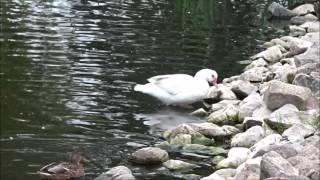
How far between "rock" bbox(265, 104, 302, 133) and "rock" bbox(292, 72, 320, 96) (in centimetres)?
75

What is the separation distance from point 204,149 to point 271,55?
5651 millimetres

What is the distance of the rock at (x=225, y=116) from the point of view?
879 centimetres

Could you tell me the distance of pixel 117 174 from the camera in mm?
6488

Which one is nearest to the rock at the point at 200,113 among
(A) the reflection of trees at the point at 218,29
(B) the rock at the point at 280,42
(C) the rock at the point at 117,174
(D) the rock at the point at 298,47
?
(A) the reflection of trees at the point at 218,29

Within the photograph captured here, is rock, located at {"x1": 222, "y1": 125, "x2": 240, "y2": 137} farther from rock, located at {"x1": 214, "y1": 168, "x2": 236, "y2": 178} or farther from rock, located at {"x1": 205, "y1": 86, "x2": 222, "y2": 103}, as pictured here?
rock, located at {"x1": 205, "y1": 86, "x2": 222, "y2": 103}

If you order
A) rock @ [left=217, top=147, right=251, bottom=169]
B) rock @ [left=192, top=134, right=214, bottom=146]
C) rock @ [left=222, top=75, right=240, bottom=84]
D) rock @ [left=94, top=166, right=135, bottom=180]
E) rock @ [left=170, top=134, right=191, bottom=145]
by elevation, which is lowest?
rock @ [left=222, top=75, right=240, bottom=84]

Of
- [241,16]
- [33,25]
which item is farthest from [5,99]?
[241,16]

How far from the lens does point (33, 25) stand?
14.5m

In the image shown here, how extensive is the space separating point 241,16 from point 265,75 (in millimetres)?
8462

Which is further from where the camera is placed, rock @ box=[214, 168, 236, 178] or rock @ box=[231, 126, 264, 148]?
rock @ box=[231, 126, 264, 148]

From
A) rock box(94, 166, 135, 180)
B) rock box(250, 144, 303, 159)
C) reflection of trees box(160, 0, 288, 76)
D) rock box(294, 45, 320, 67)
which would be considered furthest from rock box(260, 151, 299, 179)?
reflection of trees box(160, 0, 288, 76)

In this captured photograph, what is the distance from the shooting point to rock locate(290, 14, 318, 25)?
1931cm

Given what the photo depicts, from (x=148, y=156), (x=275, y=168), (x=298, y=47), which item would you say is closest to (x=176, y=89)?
(x=148, y=156)

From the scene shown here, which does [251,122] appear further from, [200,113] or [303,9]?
[303,9]
